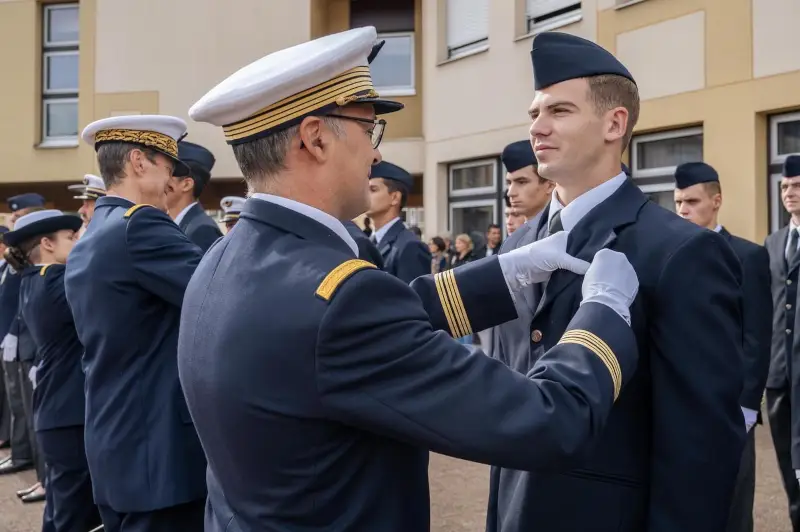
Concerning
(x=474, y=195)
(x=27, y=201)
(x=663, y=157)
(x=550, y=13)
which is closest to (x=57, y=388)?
(x=27, y=201)

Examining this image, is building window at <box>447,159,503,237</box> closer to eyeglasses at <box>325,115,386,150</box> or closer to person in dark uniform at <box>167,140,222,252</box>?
person in dark uniform at <box>167,140,222,252</box>

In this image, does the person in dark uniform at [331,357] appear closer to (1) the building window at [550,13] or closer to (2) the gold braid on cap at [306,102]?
(2) the gold braid on cap at [306,102]

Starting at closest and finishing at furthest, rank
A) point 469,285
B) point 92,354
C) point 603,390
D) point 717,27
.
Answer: point 603,390, point 469,285, point 92,354, point 717,27

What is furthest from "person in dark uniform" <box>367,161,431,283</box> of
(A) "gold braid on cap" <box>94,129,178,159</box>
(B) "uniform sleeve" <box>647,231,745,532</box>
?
(B) "uniform sleeve" <box>647,231,745,532</box>

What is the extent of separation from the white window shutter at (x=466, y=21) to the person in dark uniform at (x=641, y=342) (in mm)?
10893

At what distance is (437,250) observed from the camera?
1222 centimetres

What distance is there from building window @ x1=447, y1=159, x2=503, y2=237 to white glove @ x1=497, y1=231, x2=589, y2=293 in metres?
10.3

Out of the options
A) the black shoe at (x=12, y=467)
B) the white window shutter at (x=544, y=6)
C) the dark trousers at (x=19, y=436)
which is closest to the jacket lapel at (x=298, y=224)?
the dark trousers at (x=19, y=436)

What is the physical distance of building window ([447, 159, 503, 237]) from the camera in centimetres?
1275

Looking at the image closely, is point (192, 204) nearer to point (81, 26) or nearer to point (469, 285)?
point (469, 285)

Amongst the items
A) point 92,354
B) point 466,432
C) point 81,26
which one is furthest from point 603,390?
point 81,26

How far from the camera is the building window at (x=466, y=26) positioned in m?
12.7

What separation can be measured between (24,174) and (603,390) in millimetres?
17684

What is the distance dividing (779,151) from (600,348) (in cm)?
781
